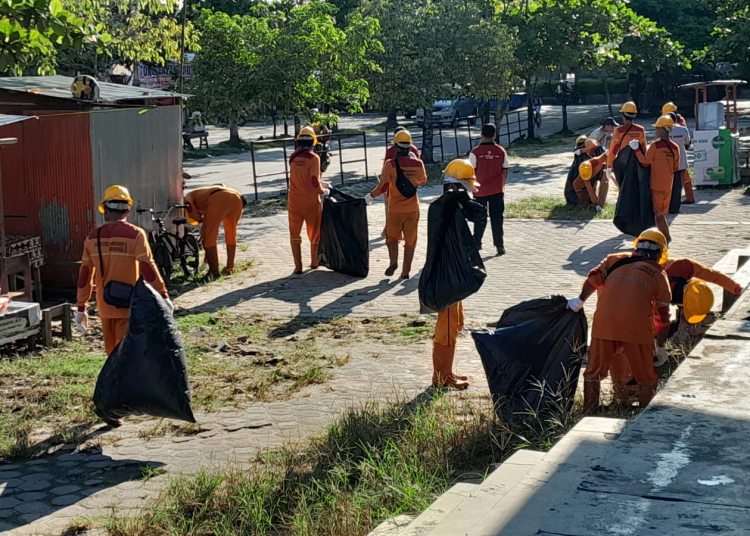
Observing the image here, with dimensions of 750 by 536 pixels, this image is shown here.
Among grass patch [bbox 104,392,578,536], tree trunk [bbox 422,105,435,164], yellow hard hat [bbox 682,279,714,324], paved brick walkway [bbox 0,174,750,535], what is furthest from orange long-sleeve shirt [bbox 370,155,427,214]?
tree trunk [bbox 422,105,435,164]

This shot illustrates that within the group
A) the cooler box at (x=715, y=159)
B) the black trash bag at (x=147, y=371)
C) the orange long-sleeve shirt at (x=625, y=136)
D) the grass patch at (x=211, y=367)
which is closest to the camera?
the black trash bag at (x=147, y=371)

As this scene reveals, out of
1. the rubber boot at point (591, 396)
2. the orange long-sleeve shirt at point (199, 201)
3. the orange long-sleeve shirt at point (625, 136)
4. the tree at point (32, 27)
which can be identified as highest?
the tree at point (32, 27)

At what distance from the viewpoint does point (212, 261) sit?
11.7 m

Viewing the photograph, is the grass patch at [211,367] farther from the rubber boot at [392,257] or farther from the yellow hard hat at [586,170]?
the yellow hard hat at [586,170]

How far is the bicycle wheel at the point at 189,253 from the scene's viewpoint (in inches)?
453

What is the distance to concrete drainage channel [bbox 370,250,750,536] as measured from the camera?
154 inches

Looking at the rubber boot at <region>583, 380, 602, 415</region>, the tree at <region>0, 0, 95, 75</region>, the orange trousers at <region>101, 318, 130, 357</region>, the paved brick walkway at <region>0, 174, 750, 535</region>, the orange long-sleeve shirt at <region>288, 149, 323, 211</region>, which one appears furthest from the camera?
the orange long-sleeve shirt at <region>288, 149, 323, 211</region>

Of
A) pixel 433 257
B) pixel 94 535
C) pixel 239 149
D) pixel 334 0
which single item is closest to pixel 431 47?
pixel 239 149

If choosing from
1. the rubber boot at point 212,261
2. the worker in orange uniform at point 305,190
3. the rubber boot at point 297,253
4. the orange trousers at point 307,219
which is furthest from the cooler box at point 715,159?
the rubber boot at point 212,261

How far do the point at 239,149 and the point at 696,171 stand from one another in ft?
51.2

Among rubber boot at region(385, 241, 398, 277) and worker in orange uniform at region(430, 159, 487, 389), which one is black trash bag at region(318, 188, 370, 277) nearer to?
rubber boot at region(385, 241, 398, 277)

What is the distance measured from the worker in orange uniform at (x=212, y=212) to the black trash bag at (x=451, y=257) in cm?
454

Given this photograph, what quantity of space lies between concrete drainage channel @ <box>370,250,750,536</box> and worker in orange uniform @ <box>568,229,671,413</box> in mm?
679

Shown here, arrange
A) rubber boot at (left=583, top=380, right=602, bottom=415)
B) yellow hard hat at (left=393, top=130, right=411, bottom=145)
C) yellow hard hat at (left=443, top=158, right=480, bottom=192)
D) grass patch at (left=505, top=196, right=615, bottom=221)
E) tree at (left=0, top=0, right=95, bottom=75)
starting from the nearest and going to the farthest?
rubber boot at (left=583, top=380, right=602, bottom=415)
yellow hard hat at (left=443, top=158, right=480, bottom=192)
tree at (left=0, top=0, right=95, bottom=75)
yellow hard hat at (left=393, top=130, right=411, bottom=145)
grass patch at (left=505, top=196, right=615, bottom=221)
